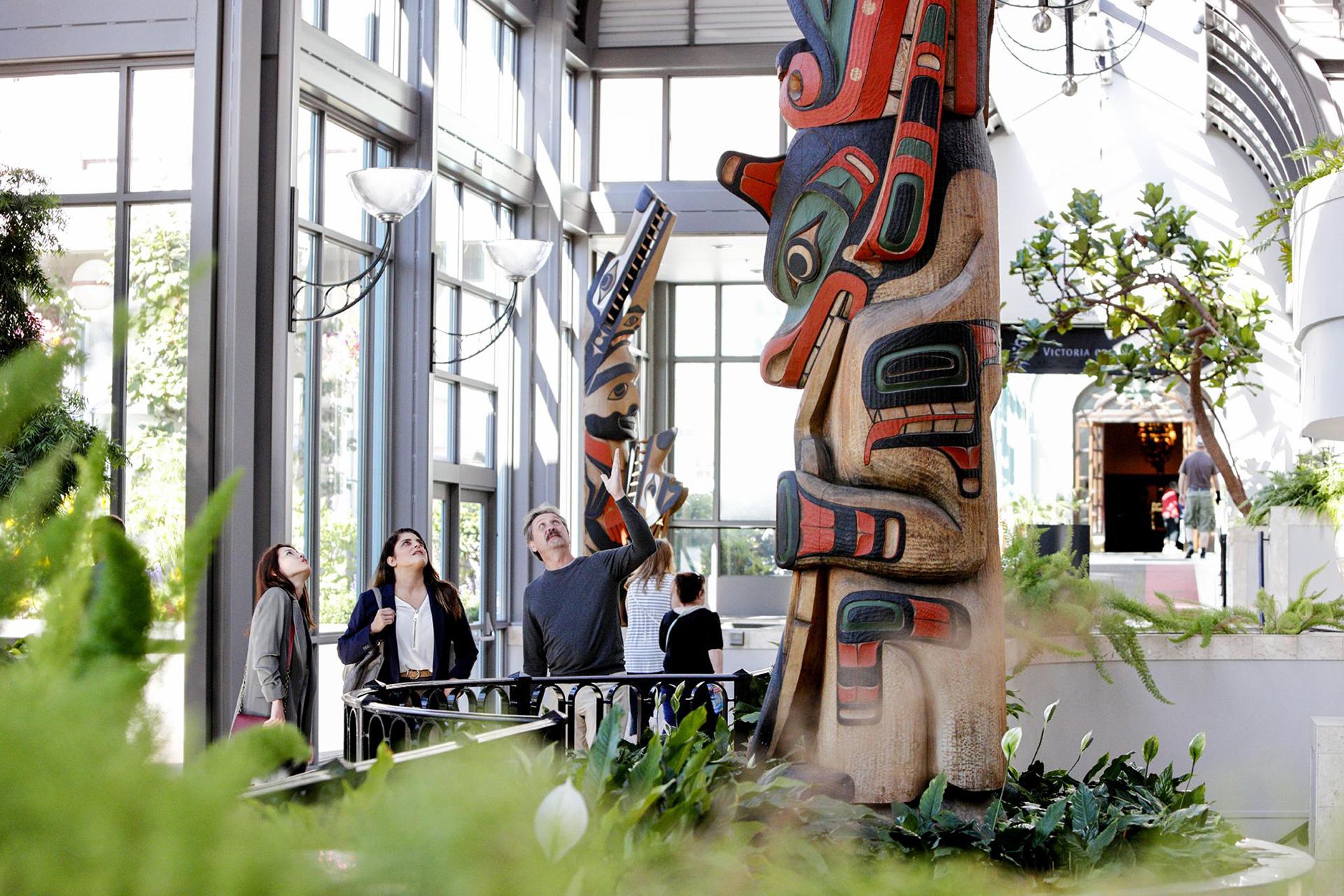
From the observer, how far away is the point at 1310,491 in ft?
29.5

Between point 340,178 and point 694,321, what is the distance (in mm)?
8944

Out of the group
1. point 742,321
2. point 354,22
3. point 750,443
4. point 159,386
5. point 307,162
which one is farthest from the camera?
point 742,321

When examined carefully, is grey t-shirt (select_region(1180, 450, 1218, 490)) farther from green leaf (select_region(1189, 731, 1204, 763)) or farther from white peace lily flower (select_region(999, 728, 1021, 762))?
white peace lily flower (select_region(999, 728, 1021, 762))

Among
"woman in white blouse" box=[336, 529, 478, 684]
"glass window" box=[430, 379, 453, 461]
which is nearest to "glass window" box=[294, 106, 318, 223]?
"glass window" box=[430, 379, 453, 461]

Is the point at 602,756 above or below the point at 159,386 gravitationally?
below

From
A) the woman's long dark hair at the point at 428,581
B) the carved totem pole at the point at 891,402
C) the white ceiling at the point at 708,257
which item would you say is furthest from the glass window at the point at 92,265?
the white ceiling at the point at 708,257

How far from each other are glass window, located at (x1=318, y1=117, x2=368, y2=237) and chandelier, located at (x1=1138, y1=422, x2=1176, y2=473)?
18.3 metres

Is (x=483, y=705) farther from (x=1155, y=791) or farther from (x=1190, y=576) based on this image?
(x=1190, y=576)

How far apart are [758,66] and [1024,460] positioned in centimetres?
835


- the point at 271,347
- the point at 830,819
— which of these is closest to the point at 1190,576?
the point at 271,347

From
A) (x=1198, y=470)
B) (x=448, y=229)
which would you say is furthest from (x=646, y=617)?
(x=1198, y=470)

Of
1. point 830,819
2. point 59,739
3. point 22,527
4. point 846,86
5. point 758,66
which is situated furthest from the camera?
point 758,66

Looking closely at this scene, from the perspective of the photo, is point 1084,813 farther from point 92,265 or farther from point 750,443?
point 750,443

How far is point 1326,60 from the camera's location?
1427cm
